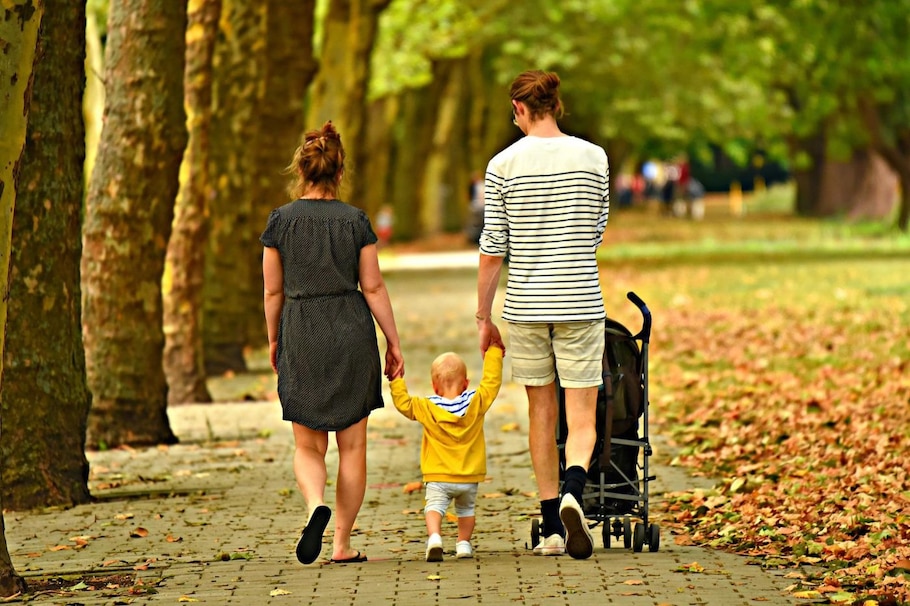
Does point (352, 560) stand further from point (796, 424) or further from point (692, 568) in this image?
point (796, 424)

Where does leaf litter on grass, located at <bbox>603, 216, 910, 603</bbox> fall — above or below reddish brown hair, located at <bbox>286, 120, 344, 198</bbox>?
below

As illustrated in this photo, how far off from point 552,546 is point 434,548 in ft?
1.79

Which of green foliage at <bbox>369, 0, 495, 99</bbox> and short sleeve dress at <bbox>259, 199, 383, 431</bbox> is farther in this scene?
green foliage at <bbox>369, 0, 495, 99</bbox>

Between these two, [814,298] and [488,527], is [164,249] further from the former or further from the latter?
[814,298]

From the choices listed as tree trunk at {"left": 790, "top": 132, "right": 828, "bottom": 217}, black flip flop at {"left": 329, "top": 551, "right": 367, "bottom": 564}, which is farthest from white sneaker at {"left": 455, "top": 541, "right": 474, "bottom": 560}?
tree trunk at {"left": 790, "top": 132, "right": 828, "bottom": 217}

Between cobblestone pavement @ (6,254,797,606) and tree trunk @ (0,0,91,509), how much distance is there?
0.28 metres

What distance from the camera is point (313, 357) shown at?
784cm

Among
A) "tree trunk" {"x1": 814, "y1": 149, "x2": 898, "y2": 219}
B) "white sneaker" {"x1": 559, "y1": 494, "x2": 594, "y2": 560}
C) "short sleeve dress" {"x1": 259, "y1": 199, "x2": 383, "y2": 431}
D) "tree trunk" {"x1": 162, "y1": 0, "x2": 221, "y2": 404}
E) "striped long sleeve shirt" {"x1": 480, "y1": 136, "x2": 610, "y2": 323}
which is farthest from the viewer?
"tree trunk" {"x1": 814, "y1": 149, "x2": 898, "y2": 219}

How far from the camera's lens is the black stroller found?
7859 mm

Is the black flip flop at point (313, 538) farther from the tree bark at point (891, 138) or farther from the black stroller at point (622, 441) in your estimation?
the tree bark at point (891, 138)

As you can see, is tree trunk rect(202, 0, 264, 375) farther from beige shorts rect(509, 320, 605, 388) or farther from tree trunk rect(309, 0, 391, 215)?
beige shorts rect(509, 320, 605, 388)

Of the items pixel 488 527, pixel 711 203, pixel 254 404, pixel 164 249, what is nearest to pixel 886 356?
pixel 254 404

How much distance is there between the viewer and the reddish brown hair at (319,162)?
7816 mm

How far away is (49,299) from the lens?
9.94 m
